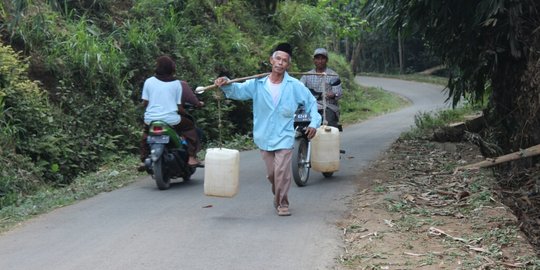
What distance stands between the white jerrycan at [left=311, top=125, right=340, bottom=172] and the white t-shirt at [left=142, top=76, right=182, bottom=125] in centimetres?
200

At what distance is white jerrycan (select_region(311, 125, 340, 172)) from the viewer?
905cm

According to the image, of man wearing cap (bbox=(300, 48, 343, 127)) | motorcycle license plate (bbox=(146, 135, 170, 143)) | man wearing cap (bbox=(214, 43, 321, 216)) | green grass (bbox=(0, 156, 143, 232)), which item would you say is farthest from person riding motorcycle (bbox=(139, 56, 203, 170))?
man wearing cap (bbox=(214, 43, 321, 216))

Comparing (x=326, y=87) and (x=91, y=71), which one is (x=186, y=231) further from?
(x=91, y=71)

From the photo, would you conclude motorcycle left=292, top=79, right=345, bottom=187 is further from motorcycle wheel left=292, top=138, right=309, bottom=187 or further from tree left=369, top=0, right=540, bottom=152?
tree left=369, top=0, right=540, bottom=152

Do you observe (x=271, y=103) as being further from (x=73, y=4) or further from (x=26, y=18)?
(x=73, y=4)

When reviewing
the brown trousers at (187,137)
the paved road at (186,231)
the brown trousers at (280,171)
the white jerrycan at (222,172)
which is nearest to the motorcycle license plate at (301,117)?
the paved road at (186,231)

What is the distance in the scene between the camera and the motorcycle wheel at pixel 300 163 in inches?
356

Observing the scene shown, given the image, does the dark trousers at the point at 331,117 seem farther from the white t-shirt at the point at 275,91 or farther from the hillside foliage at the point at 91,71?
the white t-shirt at the point at 275,91

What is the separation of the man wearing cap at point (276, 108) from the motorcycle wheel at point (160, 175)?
2176mm

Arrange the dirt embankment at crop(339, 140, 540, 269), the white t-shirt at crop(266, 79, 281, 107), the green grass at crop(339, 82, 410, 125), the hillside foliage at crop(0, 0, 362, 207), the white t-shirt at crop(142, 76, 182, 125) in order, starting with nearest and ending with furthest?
the dirt embankment at crop(339, 140, 540, 269) → the white t-shirt at crop(266, 79, 281, 107) → the white t-shirt at crop(142, 76, 182, 125) → the hillside foliage at crop(0, 0, 362, 207) → the green grass at crop(339, 82, 410, 125)

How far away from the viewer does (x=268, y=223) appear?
284 inches

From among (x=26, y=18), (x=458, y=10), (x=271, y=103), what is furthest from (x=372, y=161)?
(x=26, y=18)

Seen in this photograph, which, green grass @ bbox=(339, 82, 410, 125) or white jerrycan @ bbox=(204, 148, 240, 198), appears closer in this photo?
white jerrycan @ bbox=(204, 148, 240, 198)

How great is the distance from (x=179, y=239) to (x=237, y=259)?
0.92 m
